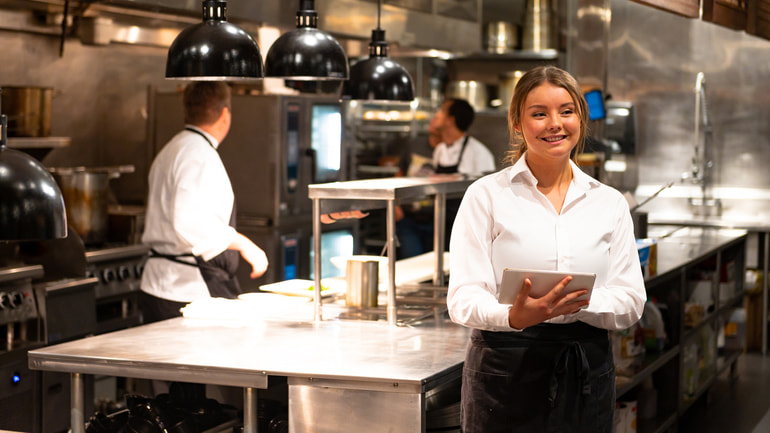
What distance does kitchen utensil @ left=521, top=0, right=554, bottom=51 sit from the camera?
870 centimetres

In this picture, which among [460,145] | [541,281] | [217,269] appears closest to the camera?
[541,281]

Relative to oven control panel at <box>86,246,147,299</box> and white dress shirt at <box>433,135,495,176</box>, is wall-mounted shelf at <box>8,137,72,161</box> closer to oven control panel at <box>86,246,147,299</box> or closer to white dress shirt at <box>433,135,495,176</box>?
oven control panel at <box>86,246,147,299</box>

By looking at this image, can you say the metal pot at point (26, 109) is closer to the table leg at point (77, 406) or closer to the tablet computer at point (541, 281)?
the table leg at point (77, 406)

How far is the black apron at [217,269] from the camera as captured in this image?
440 cm

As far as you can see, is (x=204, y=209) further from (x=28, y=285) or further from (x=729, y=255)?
(x=729, y=255)

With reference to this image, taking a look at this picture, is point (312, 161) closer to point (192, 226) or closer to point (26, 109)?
point (26, 109)

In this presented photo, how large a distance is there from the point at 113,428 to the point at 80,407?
0.22 meters

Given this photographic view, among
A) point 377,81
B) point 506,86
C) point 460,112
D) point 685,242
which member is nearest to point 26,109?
point 377,81

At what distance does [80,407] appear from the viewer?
3049 mm

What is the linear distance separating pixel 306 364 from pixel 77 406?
740 millimetres

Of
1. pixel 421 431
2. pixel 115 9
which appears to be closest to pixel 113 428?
pixel 421 431

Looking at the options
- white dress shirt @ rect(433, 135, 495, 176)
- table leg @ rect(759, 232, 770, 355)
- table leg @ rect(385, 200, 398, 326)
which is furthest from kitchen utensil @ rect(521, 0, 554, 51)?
table leg @ rect(385, 200, 398, 326)

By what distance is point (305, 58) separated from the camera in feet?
12.4

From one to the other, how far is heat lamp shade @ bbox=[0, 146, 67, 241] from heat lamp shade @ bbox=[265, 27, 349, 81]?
1806 millimetres
